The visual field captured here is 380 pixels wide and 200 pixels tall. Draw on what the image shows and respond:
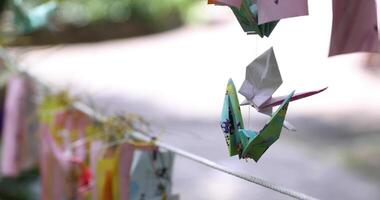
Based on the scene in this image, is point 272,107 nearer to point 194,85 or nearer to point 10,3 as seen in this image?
point 10,3

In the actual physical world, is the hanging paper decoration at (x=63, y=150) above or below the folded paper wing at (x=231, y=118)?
below

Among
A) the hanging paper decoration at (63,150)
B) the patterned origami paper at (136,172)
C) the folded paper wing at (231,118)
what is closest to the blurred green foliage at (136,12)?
the hanging paper decoration at (63,150)

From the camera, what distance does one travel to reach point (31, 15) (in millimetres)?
2002

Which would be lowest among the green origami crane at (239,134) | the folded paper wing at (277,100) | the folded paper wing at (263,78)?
the green origami crane at (239,134)

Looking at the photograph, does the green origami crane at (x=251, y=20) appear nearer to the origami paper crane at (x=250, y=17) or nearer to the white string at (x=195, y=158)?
the origami paper crane at (x=250, y=17)

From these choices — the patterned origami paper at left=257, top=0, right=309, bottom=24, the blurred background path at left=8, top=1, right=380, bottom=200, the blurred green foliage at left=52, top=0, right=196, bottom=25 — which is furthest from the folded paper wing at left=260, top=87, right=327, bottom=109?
the blurred green foliage at left=52, top=0, right=196, bottom=25

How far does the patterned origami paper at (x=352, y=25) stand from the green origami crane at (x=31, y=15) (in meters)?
1.41

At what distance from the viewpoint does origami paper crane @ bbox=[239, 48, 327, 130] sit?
Result: 31.0 inches

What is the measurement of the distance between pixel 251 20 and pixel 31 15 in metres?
1.38

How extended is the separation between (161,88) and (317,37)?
391cm

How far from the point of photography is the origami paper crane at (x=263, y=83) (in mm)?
787

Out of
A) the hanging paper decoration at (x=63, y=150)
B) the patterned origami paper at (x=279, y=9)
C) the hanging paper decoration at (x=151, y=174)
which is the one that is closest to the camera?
the patterned origami paper at (x=279, y=9)

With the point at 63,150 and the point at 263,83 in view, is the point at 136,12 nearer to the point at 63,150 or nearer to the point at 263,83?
the point at 63,150

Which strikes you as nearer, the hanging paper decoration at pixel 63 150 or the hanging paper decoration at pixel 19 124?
the hanging paper decoration at pixel 63 150
